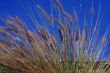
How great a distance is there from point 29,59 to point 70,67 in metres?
0.38

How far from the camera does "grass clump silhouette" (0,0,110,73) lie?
2.60 m

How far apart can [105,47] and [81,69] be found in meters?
0.35

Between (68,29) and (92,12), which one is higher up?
(92,12)

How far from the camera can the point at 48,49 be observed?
264 cm

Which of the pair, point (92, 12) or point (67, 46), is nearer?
point (67, 46)

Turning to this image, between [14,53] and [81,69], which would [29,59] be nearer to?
[14,53]

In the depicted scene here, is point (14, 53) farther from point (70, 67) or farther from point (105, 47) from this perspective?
point (105, 47)

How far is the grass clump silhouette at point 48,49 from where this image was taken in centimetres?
260

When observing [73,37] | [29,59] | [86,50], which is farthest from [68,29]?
[29,59]

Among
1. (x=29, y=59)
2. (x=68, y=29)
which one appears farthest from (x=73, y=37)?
(x=29, y=59)

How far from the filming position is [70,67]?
2670 millimetres

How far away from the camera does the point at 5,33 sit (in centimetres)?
Result: 265

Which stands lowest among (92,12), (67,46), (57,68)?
(57,68)

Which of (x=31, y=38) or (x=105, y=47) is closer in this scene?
(x=31, y=38)
